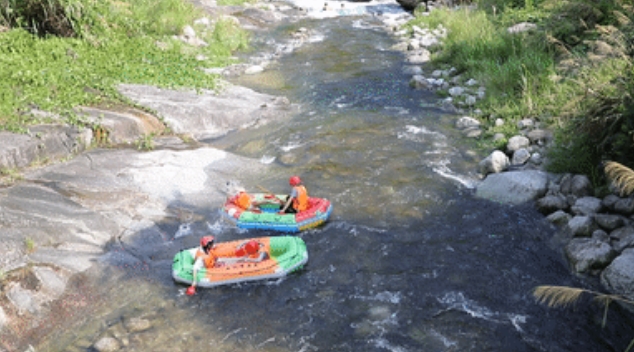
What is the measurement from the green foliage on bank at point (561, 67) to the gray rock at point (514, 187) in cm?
44

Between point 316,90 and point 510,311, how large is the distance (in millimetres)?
9251

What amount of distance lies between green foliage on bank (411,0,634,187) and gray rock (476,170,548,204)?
1.46ft

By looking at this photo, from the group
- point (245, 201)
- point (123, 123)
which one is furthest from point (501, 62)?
point (123, 123)

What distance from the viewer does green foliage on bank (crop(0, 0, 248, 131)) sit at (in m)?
10.5

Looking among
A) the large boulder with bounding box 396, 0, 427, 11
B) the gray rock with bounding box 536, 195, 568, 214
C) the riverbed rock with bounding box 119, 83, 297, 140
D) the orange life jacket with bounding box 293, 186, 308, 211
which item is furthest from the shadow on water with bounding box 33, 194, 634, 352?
the large boulder with bounding box 396, 0, 427, 11

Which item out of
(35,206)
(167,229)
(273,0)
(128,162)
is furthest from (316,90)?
(273,0)

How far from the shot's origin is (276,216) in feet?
27.5

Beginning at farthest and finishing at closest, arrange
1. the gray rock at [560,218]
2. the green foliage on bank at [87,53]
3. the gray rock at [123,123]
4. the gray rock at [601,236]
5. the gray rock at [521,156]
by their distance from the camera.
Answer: the green foliage on bank at [87,53]
the gray rock at [123,123]
the gray rock at [521,156]
the gray rock at [560,218]
the gray rock at [601,236]

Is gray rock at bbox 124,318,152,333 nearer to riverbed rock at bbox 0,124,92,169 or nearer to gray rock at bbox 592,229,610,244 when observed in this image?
riverbed rock at bbox 0,124,92,169

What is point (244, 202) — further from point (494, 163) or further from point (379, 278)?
point (494, 163)

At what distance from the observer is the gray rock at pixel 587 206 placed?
7555 millimetres

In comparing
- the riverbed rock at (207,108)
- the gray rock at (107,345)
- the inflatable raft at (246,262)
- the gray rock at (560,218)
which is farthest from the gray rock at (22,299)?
the gray rock at (560,218)

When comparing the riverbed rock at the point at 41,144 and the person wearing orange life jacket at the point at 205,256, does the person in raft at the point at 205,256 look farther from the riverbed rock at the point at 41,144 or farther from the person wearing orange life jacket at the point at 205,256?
the riverbed rock at the point at 41,144

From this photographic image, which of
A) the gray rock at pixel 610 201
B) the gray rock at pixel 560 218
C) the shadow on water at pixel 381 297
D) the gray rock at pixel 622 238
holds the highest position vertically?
the gray rock at pixel 610 201
